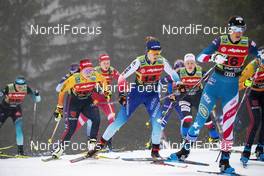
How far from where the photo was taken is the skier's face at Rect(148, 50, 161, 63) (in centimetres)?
740

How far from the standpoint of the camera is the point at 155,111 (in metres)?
7.50

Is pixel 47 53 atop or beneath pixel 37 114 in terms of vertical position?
atop

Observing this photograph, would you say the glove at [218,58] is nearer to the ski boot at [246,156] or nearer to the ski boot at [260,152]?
the ski boot at [246,156]


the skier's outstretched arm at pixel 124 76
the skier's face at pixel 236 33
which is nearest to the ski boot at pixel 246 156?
the skier's face at pixel 236 33

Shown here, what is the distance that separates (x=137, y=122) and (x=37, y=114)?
2.11 metres

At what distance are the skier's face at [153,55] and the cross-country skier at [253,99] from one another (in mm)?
1193

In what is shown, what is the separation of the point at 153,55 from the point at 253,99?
157cm

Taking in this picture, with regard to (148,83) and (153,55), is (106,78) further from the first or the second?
(153,55)

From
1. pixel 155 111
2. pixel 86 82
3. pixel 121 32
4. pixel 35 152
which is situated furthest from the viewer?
pixel 121 32

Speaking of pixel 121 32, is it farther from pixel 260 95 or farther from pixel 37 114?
pixel 260 95

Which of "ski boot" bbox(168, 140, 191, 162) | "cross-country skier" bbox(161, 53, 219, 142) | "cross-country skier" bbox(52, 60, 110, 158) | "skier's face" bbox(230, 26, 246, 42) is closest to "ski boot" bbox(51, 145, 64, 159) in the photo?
"cross-country skier" bbox(52, 60, 110, 158)

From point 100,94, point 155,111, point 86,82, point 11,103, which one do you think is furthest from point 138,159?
point 11,103

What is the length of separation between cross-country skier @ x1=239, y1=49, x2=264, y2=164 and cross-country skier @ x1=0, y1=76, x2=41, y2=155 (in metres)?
3.99

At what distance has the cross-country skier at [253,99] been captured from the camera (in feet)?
24.2
